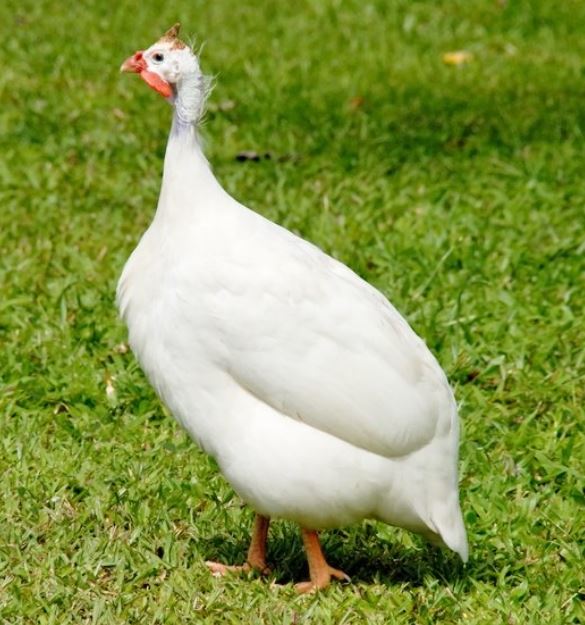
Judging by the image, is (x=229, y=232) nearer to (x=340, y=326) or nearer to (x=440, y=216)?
(x=340, y=326)

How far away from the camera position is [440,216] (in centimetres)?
707

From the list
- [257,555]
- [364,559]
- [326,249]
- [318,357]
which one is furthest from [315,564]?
[326,249]

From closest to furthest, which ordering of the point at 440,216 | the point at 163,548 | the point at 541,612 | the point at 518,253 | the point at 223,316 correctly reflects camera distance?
the point at 223,316, the point at 541,612, the point at 163,548, the point at 518,253, the point at 440,216

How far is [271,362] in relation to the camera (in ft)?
13.2

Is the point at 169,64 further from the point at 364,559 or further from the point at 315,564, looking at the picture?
the point at 364,559

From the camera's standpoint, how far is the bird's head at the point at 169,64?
4164mm

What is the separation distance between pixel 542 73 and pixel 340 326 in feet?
18.6

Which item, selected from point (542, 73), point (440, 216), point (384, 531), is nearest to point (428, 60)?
point (542, 73)

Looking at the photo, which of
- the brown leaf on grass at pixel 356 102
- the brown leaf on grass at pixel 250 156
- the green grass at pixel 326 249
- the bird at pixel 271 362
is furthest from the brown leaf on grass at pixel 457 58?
the bird at pixel 271 362

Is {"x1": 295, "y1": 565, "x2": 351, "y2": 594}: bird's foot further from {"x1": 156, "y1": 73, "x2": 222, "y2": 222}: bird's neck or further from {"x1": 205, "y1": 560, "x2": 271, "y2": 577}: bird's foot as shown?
{"x1": 156, "y1": 73, "x2": 222, "y2": 222}: bird's neck

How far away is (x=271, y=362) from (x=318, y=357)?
5.4 inches

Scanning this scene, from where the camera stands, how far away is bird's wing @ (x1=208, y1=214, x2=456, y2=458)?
13.2ft

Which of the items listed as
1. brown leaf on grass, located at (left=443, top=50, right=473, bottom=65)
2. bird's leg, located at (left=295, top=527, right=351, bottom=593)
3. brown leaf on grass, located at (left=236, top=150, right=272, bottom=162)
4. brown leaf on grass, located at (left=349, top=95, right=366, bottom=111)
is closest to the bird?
bird's leg, located at (left=295, top=527, right=351, bottom=593)

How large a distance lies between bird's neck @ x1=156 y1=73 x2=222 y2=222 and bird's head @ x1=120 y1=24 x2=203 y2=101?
0.09 feet
